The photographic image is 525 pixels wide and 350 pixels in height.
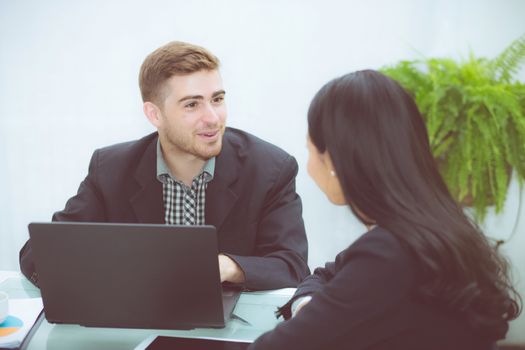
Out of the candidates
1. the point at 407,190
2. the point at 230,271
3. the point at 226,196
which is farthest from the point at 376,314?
the point at 226,196

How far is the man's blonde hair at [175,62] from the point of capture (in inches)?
64.6

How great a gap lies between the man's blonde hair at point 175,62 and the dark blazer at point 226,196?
21cm

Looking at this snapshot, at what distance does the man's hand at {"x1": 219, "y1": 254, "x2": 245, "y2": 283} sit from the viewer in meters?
1.32

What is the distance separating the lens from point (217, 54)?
252 cm

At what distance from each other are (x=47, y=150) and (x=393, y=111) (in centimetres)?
224

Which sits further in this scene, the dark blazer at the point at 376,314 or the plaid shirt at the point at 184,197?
the plaid shirt at the point at 184,197

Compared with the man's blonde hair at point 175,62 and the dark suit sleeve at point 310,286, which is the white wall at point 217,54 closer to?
the man's blonde hair at point 175,62

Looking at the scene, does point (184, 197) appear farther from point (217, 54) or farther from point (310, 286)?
point (217, 54)

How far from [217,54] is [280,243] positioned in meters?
1.26

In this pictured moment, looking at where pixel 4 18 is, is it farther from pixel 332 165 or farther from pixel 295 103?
pixel 332 165

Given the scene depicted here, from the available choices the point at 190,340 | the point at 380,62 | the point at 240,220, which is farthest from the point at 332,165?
the point at 380,62

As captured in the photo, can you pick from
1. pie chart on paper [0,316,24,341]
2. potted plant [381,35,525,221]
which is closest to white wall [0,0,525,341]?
potted plant [381,35,525,221]

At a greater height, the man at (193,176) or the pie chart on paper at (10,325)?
the man at (193,176)

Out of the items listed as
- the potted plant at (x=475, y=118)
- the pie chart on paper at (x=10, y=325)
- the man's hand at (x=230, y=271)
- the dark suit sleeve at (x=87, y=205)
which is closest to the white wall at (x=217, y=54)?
the potted plant at (x=475, y=118)
